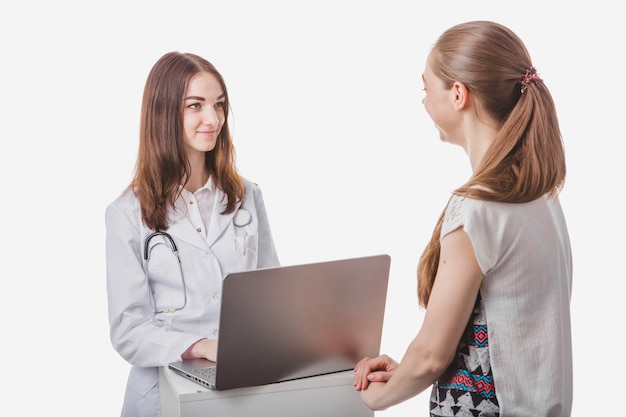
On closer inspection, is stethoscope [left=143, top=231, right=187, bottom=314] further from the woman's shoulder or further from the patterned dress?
the patterned dress

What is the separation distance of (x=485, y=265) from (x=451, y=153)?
2.61 meters

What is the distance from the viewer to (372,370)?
1.90m

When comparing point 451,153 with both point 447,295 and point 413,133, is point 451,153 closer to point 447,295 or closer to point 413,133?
point 413,133

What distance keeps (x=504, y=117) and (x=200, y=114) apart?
3.57 feet

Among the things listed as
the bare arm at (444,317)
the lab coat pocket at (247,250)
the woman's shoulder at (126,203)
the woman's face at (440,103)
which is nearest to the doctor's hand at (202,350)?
the lab coat pocket at (247,250)

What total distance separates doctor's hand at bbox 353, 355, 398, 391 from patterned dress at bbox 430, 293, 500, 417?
0.77 ft

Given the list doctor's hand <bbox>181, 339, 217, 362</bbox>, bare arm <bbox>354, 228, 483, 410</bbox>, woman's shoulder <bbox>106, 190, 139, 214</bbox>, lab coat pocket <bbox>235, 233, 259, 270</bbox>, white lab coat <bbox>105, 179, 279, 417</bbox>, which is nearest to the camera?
bare arm <bbox>354, 228, 483, 410</bbox>

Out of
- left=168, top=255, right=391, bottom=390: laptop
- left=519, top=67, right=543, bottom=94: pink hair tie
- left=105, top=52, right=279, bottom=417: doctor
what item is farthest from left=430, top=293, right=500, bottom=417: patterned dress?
left=105, top=52, right=279, bottom=417: doctor

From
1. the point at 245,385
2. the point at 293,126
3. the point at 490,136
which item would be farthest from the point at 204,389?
the point at 293,126

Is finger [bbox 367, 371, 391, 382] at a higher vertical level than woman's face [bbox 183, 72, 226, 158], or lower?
lower

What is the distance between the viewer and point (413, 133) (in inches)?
163

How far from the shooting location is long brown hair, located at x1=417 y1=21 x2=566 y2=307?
5.11 feet

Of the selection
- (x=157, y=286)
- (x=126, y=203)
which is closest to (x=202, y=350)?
(x=157, y=286)

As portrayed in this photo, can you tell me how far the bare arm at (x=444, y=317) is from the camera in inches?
60.2
